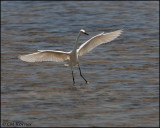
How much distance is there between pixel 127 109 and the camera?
37.7 ft

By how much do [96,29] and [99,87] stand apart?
27.4 feet

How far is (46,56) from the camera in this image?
14133 millimetres

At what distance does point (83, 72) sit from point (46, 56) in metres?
1.37

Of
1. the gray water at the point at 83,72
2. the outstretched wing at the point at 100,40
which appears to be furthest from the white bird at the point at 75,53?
the gray water at the point at 83,72

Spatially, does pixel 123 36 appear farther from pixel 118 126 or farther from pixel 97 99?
pixel 118 126

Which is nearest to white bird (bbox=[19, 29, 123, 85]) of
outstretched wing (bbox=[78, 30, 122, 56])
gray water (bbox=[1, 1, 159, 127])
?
outstretched wing (bbox=[78, 30, 122, 56])

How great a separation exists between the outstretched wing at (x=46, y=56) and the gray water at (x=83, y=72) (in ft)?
1.72

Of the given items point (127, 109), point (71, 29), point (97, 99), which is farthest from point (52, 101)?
point (71, 29)

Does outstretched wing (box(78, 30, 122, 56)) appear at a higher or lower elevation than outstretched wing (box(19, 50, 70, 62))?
higher

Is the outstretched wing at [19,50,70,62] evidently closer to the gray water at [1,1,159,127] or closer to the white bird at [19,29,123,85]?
the white bird at [19,29,123,85]

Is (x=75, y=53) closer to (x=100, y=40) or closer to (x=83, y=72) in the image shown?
(x=100, y=40)

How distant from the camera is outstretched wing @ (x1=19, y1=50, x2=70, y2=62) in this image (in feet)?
44.9

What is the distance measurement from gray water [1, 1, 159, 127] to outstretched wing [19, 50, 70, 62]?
0.52m

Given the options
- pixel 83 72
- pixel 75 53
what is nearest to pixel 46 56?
pixel 75 53
